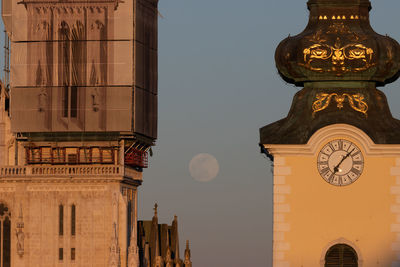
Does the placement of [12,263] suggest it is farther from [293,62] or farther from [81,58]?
[293,62]

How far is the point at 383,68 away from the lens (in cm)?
4619

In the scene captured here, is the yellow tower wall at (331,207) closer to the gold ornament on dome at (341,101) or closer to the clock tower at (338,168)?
the clock tower at (338,168)

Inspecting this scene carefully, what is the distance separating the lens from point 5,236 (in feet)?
420

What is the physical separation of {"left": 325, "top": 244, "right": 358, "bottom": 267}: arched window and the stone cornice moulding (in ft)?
7.94

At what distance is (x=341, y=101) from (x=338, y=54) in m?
1.20

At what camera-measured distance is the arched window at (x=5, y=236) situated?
127750mm

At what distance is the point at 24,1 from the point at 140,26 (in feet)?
28.2

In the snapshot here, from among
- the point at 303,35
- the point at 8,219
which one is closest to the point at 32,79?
the point at 8,219

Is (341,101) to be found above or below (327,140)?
above

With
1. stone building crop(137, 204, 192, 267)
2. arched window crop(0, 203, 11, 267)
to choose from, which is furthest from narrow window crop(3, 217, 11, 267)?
stone building crop(137, 204, 192, 267)

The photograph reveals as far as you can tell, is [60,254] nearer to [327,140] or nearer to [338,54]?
[327,140]

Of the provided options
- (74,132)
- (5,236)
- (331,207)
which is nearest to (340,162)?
(331,207)

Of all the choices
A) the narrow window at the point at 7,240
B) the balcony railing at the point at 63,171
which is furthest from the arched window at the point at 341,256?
the narrow window at the point at 7,240

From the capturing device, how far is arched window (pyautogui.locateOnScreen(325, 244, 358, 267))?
1789 inches
